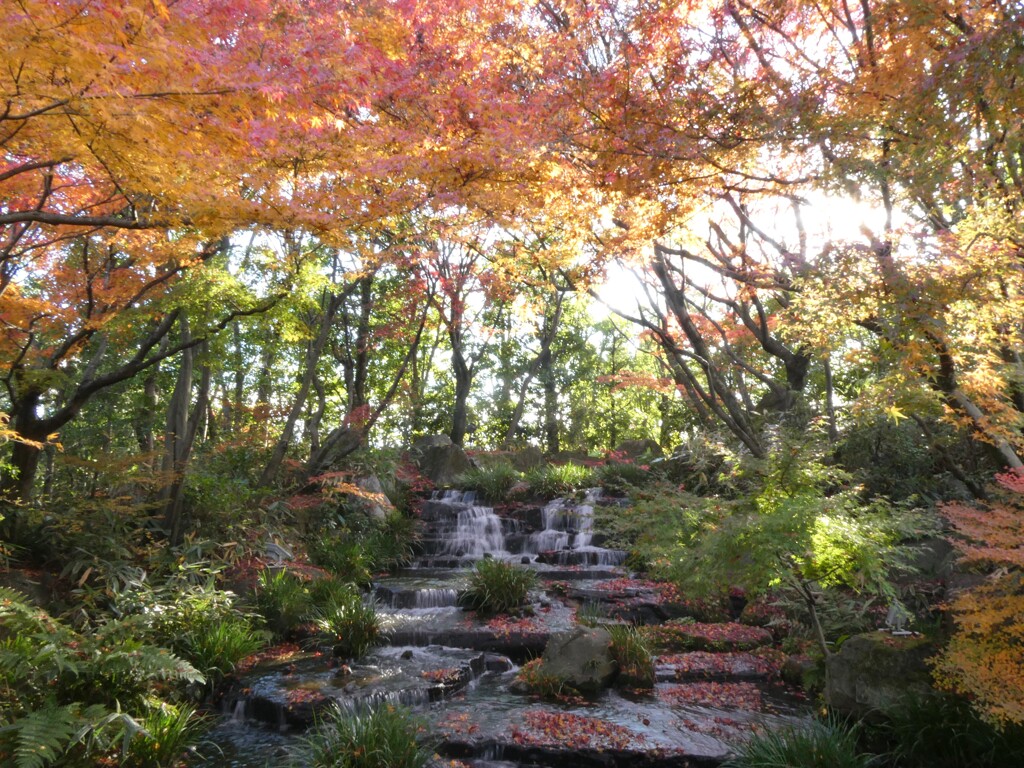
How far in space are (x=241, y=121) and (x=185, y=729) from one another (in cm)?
504

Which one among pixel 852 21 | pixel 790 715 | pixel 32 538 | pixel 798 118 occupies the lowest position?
pixel 790 715

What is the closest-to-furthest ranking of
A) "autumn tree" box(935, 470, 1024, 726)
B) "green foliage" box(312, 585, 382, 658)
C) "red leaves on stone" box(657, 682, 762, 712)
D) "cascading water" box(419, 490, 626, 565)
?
1. "autumn tree" box(935, 470, 1024, 726)
2. "red leaves on stone" box(657, 682, 762, 712)
3. "green foliage" box(312, 585, 382, 658)
4. "cascading water" box(419, 490, 626, 565)

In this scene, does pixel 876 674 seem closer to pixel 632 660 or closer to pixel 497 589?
pixel 632 660

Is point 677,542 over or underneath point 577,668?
over

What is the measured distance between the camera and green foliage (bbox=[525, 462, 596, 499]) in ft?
49.4

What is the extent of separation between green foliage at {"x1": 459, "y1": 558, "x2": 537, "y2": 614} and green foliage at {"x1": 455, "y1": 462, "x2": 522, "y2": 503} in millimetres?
6218

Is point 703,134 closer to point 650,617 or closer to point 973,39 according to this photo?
point 973,39

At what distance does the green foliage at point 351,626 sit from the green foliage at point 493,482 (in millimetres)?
7574

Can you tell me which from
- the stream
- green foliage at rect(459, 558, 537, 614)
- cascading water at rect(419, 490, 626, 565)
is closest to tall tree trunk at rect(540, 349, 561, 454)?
cascading water at rect(419, 490, 626, 565)

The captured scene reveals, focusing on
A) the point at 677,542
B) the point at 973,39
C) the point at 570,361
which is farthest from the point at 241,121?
the point at 570,361

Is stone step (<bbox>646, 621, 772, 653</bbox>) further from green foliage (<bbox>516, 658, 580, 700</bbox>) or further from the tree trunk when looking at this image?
the tree trunk

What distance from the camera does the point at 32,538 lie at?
721cm

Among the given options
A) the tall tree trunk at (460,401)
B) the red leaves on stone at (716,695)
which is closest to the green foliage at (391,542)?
the red leaves on stone at (716,695)

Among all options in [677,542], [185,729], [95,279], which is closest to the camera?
[185,729]
